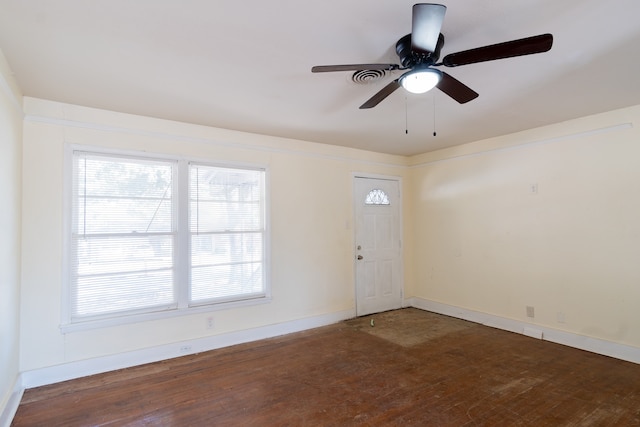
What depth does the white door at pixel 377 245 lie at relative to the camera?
4.95m

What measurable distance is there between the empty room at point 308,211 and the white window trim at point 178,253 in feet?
0.07

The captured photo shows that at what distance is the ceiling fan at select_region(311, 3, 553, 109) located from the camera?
1561mm

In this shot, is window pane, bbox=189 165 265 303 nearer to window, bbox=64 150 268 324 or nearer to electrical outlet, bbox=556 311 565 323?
window, bbox=64 150 268 324

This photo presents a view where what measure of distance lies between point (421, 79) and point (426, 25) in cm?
39

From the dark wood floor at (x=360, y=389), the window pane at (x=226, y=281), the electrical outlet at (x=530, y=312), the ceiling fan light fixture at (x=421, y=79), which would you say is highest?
the ceiling fan light fixture at (x=421, y=79)

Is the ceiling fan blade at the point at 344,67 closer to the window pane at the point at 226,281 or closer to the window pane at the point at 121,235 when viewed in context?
the window pane at the point at 121,235

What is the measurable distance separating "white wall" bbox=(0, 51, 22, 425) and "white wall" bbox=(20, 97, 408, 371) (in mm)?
161

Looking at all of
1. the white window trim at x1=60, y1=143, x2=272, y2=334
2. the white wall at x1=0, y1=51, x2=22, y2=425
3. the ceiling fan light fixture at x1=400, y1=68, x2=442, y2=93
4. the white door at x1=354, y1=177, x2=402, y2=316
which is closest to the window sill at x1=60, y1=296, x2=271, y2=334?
the white window trim at x1=60, y1=143, x2=272, y2=334

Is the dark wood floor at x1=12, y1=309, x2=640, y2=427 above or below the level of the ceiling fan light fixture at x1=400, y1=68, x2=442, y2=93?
below

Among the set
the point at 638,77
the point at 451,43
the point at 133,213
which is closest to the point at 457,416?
the point at 451,43

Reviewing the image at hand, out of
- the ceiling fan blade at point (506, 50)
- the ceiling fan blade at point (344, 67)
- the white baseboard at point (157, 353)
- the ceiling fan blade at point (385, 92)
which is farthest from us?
the white baseboard at point (157, 353)

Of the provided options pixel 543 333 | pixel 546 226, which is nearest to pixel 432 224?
pixel 546 226

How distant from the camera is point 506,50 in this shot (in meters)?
1.70

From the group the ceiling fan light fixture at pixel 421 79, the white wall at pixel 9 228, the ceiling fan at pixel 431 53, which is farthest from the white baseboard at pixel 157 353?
the ceiling fan light fixture at pixel 421 79
